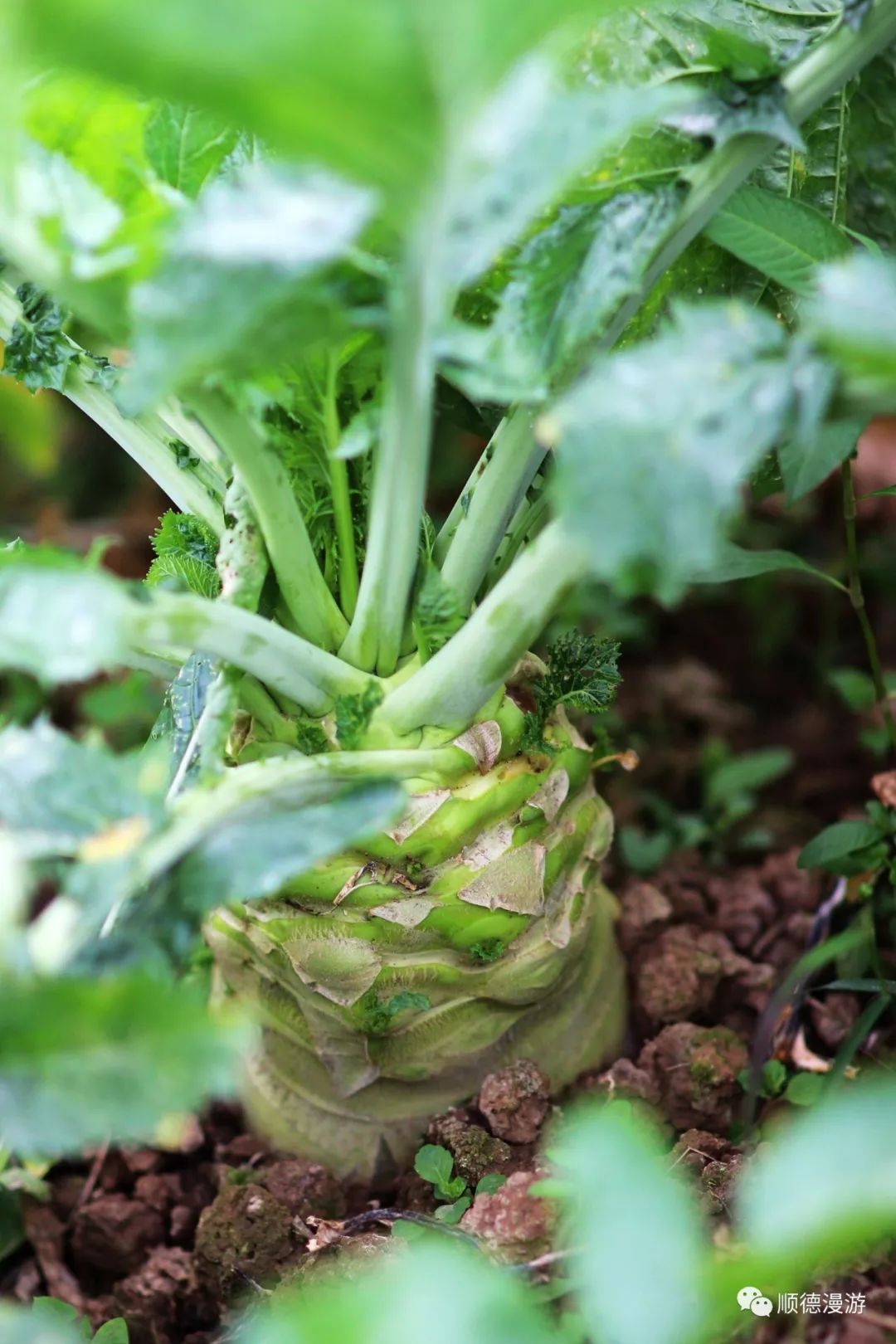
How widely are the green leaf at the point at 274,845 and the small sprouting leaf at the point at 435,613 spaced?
17cm

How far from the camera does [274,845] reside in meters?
0.59

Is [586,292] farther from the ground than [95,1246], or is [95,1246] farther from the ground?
[586,292]

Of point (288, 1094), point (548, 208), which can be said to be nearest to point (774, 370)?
point (548, 208)

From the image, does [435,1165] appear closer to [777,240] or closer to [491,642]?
[491,642]

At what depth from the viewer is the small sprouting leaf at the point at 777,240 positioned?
0.76 metres

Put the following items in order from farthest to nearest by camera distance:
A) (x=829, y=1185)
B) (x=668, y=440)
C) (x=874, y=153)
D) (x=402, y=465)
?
(x=874, y=153)
(x=402, y=465)
(x=668, y=440)
(x=829, y=1185)

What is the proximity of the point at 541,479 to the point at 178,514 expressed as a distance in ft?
0.88

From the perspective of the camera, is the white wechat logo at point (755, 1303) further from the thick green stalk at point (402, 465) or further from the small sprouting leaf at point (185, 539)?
the small sprouting leaf at point (185, 539)

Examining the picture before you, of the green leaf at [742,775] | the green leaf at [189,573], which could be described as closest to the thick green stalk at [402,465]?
the green leaf at [189,573]

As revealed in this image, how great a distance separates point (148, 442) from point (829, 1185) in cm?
70

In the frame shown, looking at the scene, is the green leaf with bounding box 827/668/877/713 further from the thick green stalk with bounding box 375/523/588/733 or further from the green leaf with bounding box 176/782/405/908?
the green leaf with bounding box 176/782/405/908

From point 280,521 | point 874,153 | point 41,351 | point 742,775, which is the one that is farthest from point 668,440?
point 742,775

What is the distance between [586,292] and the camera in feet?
2.26

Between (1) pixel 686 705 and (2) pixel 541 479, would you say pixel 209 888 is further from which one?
(1) pixel 686 705
